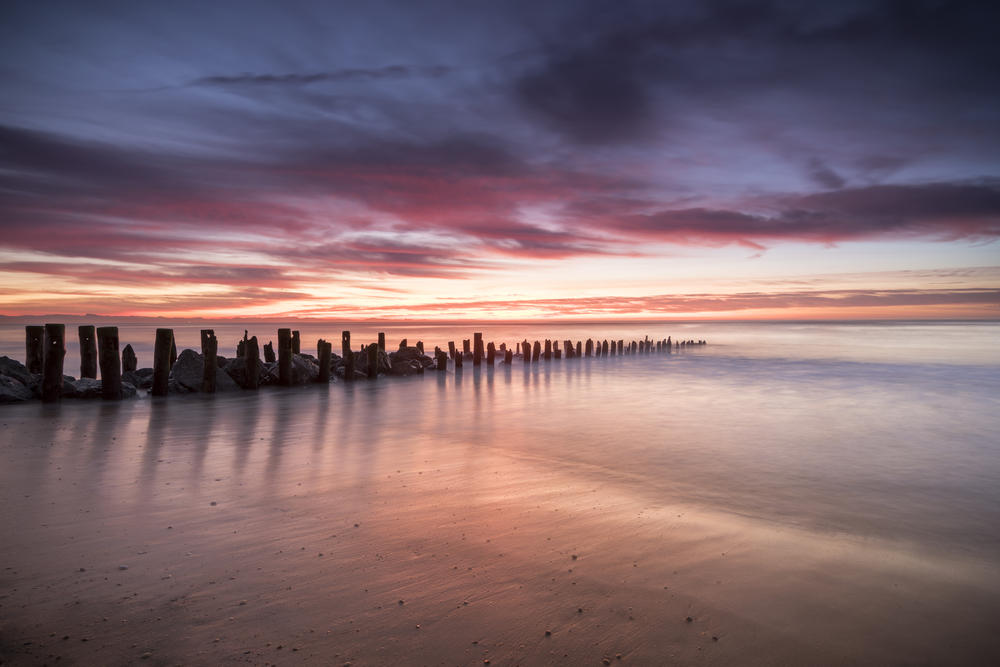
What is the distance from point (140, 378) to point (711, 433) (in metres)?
16.5

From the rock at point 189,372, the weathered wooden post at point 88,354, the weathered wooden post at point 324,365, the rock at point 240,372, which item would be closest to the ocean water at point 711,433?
the weathered wooden post at point 324,365

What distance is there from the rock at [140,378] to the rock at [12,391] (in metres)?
3.41

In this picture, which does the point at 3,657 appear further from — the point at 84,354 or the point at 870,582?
the point at 84,354

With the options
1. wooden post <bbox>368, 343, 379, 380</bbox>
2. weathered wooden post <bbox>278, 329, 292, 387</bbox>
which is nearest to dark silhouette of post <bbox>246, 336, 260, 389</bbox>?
weathered wooden post <bbox>278, 329, 292, 387</bbox>

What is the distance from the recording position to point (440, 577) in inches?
158

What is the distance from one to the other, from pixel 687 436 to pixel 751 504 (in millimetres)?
4386

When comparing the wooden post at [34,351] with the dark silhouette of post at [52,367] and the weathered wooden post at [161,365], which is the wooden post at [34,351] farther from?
the weathered wooden post at [161,365]

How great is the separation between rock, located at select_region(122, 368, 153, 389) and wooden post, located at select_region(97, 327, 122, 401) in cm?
288

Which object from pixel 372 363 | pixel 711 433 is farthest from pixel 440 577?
pixel 372 363

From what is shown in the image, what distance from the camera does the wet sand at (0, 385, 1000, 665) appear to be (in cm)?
317

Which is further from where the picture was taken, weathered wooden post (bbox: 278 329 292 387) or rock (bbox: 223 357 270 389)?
weathered wooden post (bbox: 278 329 292 387)

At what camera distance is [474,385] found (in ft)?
64.4

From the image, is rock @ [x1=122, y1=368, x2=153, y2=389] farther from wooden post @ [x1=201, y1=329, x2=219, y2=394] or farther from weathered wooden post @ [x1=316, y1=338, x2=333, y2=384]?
weathered wooden post @ [x1=316, y1=338, x2=333, y2=384]

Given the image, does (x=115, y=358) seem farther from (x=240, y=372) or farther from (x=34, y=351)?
(x=34, y=351)
